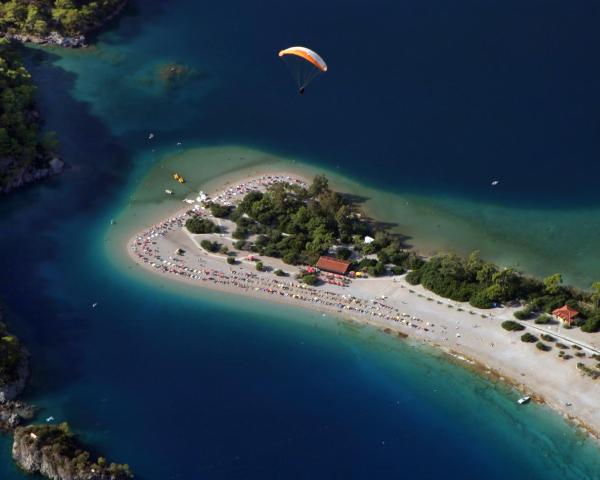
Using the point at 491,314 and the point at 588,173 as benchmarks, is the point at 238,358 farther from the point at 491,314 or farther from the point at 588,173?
the point at 588,173

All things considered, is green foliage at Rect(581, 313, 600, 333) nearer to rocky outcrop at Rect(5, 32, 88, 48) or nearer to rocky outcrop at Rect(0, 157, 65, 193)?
rocky outcrop at Rect(0, 157, 65, 193)

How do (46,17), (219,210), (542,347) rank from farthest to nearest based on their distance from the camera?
1. (46,17)
2. (219,210)
3. (542,347)

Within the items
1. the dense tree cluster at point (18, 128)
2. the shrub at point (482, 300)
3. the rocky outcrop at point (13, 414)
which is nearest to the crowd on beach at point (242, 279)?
the shrub at point (482, 300)

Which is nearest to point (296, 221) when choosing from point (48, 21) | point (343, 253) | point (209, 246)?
point (343, 253)

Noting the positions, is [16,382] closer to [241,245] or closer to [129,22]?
[241,245]

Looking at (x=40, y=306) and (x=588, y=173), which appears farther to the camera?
(x=588, y=173)

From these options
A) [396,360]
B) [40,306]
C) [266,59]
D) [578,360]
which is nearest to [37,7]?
[266,59]

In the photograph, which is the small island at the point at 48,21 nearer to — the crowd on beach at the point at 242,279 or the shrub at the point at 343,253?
the crowd on beach at the point at 242,279
